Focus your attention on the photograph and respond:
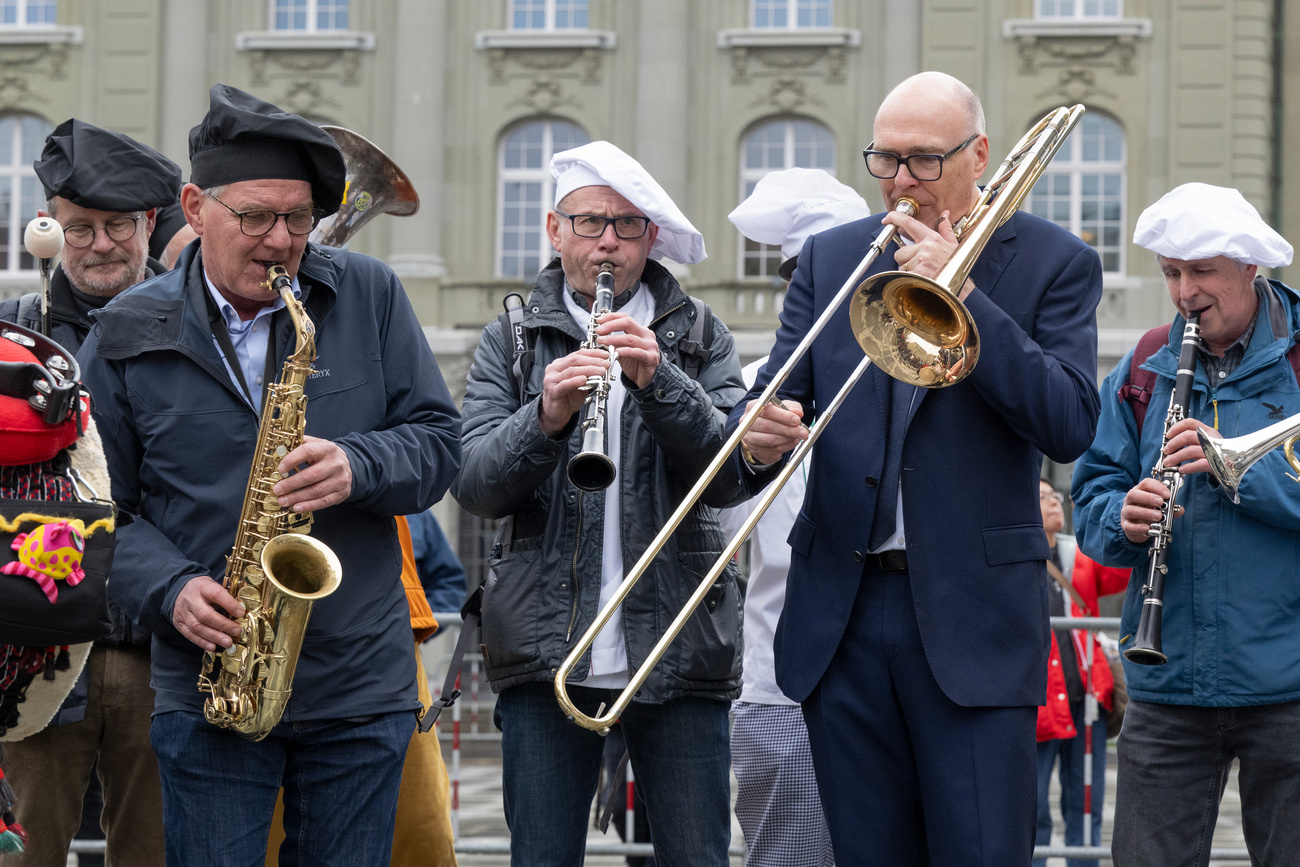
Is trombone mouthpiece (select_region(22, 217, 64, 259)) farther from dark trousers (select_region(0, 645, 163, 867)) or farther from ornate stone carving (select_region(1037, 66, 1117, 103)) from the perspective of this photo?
ornate stone carving (select_region(1037, 66, 1117, 103))

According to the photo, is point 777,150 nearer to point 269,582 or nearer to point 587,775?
point 587,775

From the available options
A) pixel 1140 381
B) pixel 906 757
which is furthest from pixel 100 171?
pixel 1140 381

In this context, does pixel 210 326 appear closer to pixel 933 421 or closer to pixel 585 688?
pixel 585 688

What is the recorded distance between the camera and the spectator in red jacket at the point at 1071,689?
7992mm

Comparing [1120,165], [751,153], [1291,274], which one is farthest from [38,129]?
[1291,274]

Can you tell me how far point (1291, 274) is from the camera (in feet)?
77.1

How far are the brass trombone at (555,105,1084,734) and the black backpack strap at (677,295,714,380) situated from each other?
72 cm

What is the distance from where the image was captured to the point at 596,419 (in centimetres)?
393

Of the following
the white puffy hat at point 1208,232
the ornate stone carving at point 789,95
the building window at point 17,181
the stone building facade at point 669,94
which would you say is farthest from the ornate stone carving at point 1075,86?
the white puffy hat at point 1208,232

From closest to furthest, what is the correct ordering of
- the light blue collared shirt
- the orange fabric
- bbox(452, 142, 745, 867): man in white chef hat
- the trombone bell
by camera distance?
the trombone bell, the light blue collared shirt, bbox(452, 142, 745, 867): man in white chef hat, the orange fabric

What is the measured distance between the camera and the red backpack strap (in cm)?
478

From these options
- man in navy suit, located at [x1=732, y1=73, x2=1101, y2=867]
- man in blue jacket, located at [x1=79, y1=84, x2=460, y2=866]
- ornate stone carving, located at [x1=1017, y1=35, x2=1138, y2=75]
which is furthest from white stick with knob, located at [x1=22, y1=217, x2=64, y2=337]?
ornate stone carving, located at [x1=1017, y1=35, x2=1138, y2=75]

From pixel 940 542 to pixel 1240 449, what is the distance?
1.19 meters

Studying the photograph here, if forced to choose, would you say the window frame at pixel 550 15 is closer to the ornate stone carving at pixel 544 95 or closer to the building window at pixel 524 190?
the ornate stone carving at pixel 544 95
